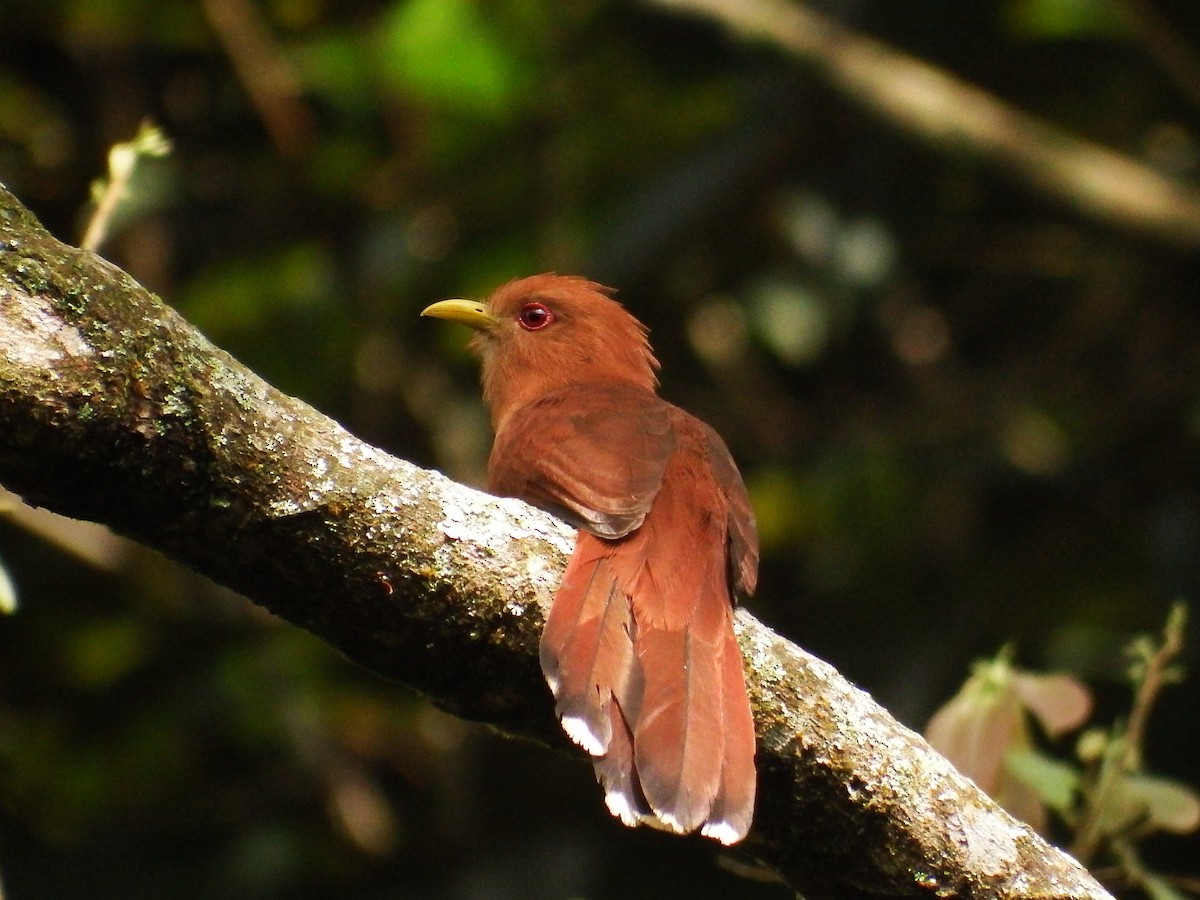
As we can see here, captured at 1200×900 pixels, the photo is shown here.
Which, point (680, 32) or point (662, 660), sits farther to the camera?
point (680, 32)

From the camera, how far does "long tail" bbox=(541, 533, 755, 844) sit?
2459mm

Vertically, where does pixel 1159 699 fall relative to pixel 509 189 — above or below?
below

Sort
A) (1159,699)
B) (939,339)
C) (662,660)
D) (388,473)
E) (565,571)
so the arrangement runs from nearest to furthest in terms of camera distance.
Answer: (388,473) < (565,571) < (662,660) < (1159,699) < (939,339)

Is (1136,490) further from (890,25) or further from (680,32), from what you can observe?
(680,32)

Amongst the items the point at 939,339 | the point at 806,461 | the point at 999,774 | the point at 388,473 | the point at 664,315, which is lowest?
the point at 388,473

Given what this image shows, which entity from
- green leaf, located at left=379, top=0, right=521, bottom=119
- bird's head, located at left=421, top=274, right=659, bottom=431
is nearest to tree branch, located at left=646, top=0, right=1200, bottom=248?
green leaf, located at left=379, top=0, right=521, bottom=119

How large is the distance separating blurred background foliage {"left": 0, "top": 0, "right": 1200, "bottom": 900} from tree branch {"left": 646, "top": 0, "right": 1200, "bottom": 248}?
0.08 metres

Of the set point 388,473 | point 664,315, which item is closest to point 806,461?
point 664,315

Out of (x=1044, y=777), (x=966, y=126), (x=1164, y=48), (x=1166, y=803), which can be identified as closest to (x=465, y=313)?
(x=966, y=126)

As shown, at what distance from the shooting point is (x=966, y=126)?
618 cm

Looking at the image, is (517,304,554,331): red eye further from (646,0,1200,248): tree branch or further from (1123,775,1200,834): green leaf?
(1123,775,1200,834): green leaf

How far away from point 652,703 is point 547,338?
7.34 feet

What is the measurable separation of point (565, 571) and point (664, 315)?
4.41 meters

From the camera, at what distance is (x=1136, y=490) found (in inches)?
259
